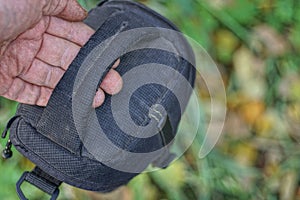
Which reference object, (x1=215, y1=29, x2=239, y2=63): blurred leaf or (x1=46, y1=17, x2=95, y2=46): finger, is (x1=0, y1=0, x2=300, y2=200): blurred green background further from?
(x1=46, y1=17, x2=95, y2=46): finger

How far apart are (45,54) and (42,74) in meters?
0.04

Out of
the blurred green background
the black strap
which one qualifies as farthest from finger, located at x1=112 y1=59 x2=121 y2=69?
the blurred green background

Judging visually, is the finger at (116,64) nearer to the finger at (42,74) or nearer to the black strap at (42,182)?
the finger at (42,74)

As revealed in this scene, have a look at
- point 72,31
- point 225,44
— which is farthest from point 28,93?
point 225,44

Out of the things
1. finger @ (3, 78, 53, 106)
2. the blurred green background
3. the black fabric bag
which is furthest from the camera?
the blurred green background

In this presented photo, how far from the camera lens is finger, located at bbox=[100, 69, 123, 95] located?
4.07 feet

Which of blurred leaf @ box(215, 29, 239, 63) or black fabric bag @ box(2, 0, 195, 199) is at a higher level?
black fabric bag @ box(2, 0, 195, 199)

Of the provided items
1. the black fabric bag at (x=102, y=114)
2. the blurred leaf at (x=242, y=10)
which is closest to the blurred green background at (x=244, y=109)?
the blurred leaf at (x=242, y=10)

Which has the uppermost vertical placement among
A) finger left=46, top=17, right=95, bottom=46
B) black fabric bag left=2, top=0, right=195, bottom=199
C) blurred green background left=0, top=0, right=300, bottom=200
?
finger left=46, top=17, right=95, bottom=46

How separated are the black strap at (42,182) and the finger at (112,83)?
8.6 inches

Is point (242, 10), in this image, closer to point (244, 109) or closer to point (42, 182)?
point (244, 109)

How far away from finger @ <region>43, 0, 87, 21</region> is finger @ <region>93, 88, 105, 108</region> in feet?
0.61

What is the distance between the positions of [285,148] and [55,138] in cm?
76

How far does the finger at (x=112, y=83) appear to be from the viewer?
1.24m
